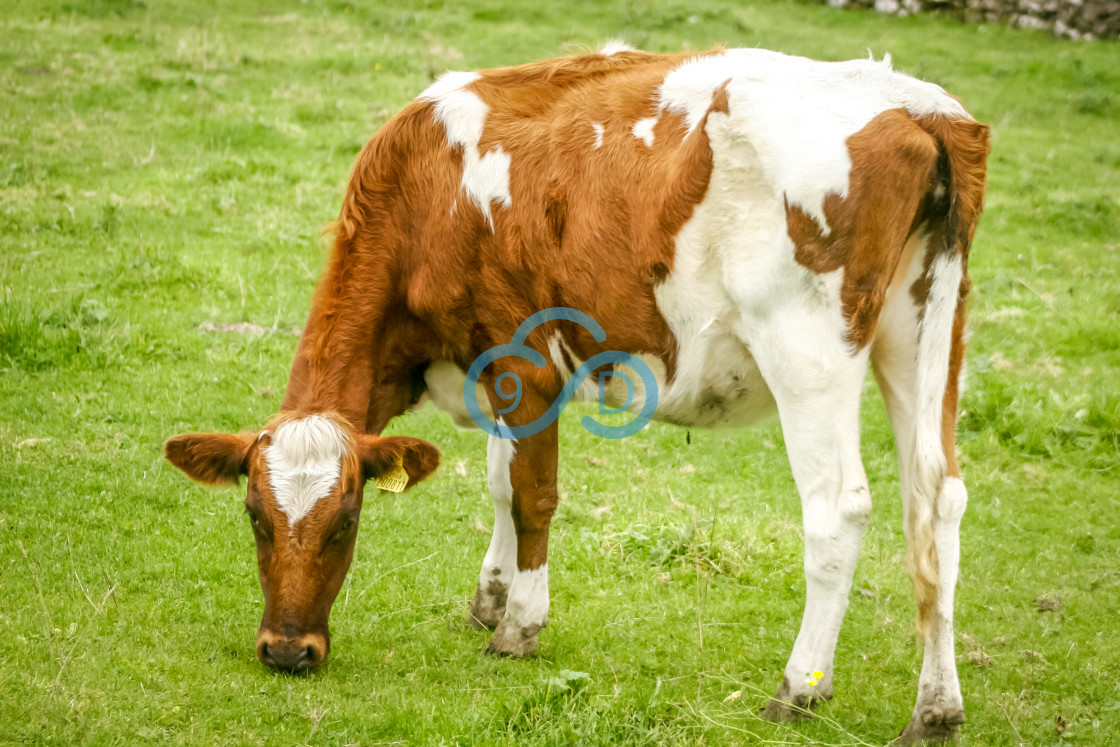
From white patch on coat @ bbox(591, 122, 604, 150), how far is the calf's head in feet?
5.37

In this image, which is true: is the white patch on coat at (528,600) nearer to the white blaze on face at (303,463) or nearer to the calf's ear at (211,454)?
the white blaze on face at (303,463)

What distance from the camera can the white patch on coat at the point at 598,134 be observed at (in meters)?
5.19

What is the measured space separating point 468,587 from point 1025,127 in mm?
11989

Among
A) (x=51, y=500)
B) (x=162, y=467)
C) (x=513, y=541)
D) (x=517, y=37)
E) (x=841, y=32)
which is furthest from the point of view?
(x=841, y=32)

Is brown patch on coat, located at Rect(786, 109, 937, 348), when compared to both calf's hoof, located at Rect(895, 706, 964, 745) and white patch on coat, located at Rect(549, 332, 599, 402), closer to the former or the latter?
white patch on coat, located at Rect(549, 332, 599, 402)

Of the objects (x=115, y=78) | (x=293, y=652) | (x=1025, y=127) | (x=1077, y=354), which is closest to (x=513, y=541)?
(x=293, y=652)

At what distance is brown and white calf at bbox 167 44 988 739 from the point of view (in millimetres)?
4625

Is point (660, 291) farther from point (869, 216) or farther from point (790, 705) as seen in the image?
point (790, 705)

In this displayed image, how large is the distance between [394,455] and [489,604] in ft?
4.05

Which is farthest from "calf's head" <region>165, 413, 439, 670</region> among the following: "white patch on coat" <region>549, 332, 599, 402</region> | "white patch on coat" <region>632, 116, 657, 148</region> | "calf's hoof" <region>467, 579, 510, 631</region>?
"white patch on coat" <region>632, 116, 657, 148</region>

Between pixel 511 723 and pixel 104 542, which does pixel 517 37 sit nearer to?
pixel 104 542

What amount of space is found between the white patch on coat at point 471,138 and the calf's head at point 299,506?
1237 millimetres

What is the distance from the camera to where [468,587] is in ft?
20.7

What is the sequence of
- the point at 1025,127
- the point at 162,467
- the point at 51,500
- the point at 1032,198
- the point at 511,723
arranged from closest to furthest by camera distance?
the point at 511,723
the point at 51,500
the point at 162,467
the point at 1032,198
the point at 1025,127
